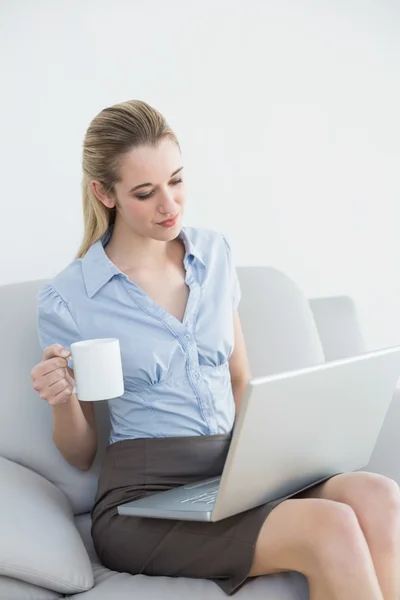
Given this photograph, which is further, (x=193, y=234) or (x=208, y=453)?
(x=193, y=234)

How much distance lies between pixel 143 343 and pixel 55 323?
20cm

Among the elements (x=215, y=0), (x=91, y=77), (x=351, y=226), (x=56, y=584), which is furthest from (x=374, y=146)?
(x=56, y=584)

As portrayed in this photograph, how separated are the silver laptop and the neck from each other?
53 centimetres

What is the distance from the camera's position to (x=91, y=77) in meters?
2.50

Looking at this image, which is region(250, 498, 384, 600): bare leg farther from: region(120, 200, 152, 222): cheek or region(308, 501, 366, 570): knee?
region(120, 200, 152, 222): cheek

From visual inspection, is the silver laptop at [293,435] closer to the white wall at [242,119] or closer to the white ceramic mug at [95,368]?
the white ceramic mug at [95,368]

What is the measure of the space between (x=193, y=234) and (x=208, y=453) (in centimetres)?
57

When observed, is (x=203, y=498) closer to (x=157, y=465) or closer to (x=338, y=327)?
(x=157, y=465)

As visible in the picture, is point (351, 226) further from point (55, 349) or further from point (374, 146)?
point (55, 349)

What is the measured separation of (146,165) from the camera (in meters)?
1.78

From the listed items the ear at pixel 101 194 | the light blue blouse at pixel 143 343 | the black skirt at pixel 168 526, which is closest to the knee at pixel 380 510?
the black skirt at pixel 168 526

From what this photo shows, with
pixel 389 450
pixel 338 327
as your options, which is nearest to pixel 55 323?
pixel 389 450

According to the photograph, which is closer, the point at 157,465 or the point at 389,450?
the point at 157,465

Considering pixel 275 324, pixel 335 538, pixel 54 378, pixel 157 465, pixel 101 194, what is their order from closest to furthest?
pixel 335 538, pixel 54 378, pixel 157 465, pixel 101 194, pixel 275 324
